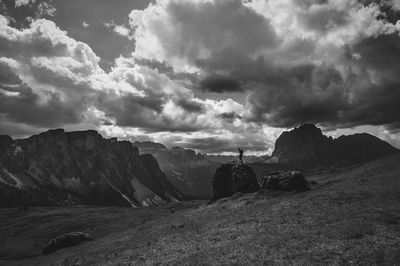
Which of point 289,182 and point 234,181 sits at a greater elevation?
point 289,182

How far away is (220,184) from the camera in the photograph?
104 m

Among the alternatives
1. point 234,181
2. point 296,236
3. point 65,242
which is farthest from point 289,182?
point 65,242

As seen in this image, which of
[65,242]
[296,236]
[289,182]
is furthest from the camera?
[65,242]

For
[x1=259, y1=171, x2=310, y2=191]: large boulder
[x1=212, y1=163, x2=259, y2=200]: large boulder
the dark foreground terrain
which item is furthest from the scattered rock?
[x1=259, y1=171, x2=310, y2=191]: large boulder

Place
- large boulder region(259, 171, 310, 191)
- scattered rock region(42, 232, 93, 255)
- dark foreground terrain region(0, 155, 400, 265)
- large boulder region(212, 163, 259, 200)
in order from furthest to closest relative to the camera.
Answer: large boulder region(212, 163, 259, 200) < scattered rock region(42, 232, 93, 255) < large boulder region(259, 171, 310, 191) < dark foreground terrain region(0, 155, 400, 265)

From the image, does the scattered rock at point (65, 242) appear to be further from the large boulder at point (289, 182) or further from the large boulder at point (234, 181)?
the large boulder at point (289, 182)

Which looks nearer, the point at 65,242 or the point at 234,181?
the point at 65,242

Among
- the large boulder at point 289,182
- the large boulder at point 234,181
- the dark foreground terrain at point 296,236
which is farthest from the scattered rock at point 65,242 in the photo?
the large boulder at point 289,182

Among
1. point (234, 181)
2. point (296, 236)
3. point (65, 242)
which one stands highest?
point (234, 181)

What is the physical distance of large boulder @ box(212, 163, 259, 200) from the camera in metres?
97.3

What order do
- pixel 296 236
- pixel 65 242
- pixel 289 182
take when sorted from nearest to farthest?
pixel 296 236 → pixel 289 182 → pixel 65 242

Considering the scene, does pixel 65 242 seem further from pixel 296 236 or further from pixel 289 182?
pixel 296 236

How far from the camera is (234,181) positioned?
325 feet

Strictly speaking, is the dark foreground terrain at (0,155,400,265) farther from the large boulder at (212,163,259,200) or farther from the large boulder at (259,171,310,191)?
the large boulder at (212,163,259,200)
